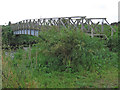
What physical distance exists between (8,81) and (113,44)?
713 centimetres

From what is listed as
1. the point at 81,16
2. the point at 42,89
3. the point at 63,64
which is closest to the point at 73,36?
the point at 63,64

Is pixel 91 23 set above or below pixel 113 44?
above

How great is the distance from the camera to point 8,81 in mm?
4316

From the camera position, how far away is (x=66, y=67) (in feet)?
19.3

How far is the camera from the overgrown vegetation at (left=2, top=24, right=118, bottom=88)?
4398 millimetres

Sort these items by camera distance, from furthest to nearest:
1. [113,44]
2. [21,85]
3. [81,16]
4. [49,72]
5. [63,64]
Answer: [81,16] < [113,44] < [63,64] < [49,72] < [21,85]

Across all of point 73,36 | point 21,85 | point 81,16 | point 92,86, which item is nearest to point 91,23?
point 81,16

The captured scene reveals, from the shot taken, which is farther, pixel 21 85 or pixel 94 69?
pixel 94 69

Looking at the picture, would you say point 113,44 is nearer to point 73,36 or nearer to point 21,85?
point 73,36

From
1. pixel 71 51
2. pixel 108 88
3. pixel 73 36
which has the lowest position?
pixel 108 88

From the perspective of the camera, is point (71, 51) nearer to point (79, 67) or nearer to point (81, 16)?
point (79, 67)

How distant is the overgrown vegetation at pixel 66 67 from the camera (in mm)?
4398

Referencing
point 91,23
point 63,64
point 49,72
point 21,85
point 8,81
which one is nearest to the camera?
point 21,85

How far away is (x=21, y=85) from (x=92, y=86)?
1.95 metres
